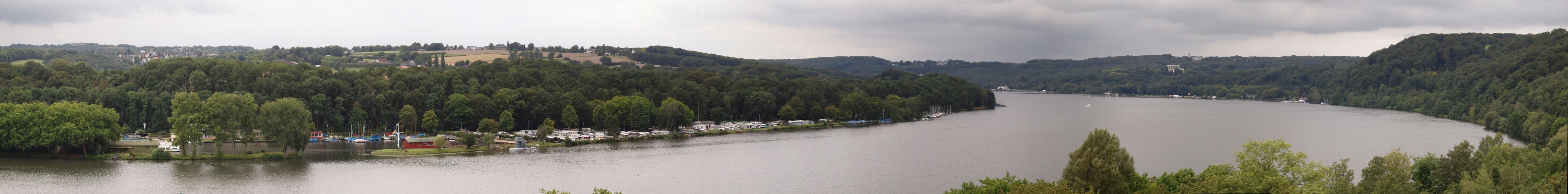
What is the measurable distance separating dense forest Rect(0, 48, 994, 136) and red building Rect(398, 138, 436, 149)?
8242 mm

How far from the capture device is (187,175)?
35938 millimetres

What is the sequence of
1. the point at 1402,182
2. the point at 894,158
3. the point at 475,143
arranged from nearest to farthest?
the point at 1402,182 < the point at 894,158 < the point at 475,143

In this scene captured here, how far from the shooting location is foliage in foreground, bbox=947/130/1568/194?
23.2 m

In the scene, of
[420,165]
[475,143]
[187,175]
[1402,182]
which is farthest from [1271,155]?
[475,143]

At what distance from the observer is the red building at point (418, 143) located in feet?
161

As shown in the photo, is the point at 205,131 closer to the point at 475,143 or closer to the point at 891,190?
the point at 475,143

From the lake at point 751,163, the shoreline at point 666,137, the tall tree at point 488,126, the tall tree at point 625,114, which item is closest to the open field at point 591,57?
the shoreline at point 666,137

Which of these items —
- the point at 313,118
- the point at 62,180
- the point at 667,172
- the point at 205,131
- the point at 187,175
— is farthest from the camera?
the point at 313,118

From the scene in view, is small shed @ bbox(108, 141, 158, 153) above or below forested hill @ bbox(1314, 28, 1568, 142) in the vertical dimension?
below

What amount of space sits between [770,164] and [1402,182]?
22.6 metres

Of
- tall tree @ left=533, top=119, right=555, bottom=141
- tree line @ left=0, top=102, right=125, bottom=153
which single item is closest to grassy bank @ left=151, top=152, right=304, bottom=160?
tree line @ left=0, top=102, right=125, bottom=153

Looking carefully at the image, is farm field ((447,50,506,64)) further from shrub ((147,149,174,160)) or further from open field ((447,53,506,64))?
shrub ((147,149,174,160))

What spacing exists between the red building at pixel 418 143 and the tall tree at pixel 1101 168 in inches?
1304

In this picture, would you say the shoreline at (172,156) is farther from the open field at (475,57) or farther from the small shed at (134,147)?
the open field at (475,57)
